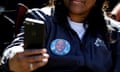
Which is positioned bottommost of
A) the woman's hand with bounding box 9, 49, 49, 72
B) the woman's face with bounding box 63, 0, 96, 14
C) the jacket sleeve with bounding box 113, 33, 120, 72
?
the jacket sleeve with bounding box 113, 33, 120, 72

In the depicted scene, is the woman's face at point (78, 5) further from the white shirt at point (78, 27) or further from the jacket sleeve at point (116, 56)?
the jacket sleeve at point (116, 56)

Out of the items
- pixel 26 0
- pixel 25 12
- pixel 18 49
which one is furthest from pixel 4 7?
pixel 18 49

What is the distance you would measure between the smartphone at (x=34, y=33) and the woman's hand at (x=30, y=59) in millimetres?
31

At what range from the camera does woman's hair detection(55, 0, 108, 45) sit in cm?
268

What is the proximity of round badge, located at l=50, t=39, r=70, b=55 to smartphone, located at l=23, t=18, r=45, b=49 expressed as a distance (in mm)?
548

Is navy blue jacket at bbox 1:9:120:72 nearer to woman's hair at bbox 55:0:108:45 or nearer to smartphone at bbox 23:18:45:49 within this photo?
woman's hair at bbox 55:0:108:45

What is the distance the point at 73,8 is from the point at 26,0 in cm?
138

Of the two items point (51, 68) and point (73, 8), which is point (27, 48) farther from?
point (73, 8)

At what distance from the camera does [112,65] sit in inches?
108

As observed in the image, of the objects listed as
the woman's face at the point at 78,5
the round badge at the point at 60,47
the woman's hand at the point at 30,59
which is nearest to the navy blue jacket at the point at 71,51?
the round badge at the point at 60,47

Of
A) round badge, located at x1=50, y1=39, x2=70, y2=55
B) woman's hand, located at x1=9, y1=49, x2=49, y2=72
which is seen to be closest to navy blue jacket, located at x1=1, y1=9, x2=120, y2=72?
round badge, located at x1=50, y1=39, x2=70, y2=55

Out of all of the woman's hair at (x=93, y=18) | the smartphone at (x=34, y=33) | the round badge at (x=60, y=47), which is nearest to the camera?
the smartphone at (x=34, y=33)

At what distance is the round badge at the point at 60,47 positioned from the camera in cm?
252

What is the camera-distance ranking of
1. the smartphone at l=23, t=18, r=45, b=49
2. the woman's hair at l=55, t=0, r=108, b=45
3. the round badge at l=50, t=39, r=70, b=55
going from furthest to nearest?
the woman's hair at l=55, t=0, r=108, b=45
the round badge at l=50, t=39, r=70, b=55
the smartphone at l=23, t=18, r=45, b=49
